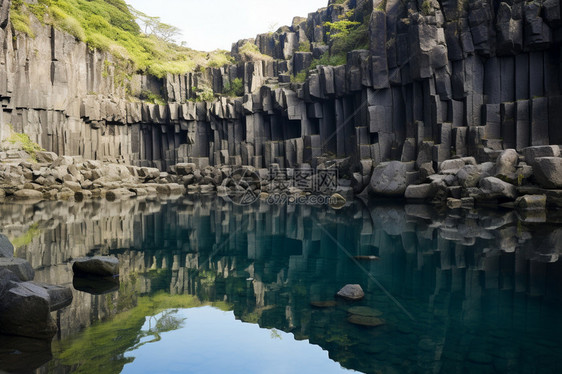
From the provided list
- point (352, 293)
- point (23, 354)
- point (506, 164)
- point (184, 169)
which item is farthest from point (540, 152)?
point (184, 169)

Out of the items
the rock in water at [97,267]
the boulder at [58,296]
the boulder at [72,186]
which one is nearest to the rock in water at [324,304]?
the boulder at [58,296]

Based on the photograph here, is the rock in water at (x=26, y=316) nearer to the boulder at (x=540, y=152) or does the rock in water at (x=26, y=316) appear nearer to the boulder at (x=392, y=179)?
the boulder at (x=540, y=152)

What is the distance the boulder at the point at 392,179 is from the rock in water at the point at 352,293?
638 inches

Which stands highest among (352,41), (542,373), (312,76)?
(352,41)

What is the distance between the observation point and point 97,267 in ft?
23.5

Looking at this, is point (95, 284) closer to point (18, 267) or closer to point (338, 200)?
point (18, 267)

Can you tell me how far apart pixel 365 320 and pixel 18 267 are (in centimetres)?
448

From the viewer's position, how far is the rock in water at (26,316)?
4.60 meters

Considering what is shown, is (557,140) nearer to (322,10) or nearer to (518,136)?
(518,136)

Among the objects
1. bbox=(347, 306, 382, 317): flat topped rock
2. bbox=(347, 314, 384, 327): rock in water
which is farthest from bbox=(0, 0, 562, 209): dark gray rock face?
bbox=(347, 314, 384, 327): rock in water

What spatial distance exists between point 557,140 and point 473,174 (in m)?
3.94

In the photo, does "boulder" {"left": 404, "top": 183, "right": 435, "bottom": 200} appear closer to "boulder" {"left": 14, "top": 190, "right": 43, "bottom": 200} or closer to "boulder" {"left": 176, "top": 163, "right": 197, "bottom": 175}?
"boulder" {"left": 176, "top": 163, "right": 197, "bottom": 175}

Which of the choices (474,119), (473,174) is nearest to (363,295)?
(473,174)

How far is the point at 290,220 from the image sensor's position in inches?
595
